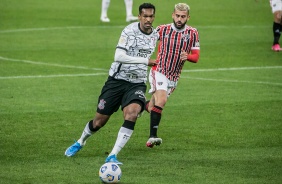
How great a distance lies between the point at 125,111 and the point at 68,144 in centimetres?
161

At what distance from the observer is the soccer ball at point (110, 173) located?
35.9 feet

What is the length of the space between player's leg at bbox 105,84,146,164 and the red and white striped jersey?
1908 mm

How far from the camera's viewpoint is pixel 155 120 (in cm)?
1383

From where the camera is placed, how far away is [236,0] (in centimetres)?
3388

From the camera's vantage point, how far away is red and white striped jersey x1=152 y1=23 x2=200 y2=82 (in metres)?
14.4

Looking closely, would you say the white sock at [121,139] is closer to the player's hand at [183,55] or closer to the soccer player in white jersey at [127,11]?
the player's hand at [183,55]

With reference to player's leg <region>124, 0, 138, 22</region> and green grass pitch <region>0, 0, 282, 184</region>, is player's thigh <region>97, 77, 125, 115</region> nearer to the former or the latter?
green grass pitch <region>0, 0, 282, 184</region>

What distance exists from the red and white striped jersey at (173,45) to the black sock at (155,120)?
764mm

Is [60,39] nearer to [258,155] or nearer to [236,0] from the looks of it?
[236,0]

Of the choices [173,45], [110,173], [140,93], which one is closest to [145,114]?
[173,45]

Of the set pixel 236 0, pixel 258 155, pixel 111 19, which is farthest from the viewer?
pixel 236 0

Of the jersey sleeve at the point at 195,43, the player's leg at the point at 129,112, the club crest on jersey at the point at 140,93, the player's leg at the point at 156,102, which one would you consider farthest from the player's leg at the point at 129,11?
the club crest on jersey at the point at 140,93

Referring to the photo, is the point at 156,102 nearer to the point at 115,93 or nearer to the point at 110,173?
the point at 115,93

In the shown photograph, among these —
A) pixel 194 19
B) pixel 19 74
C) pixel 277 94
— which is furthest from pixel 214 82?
pixel 194 19
